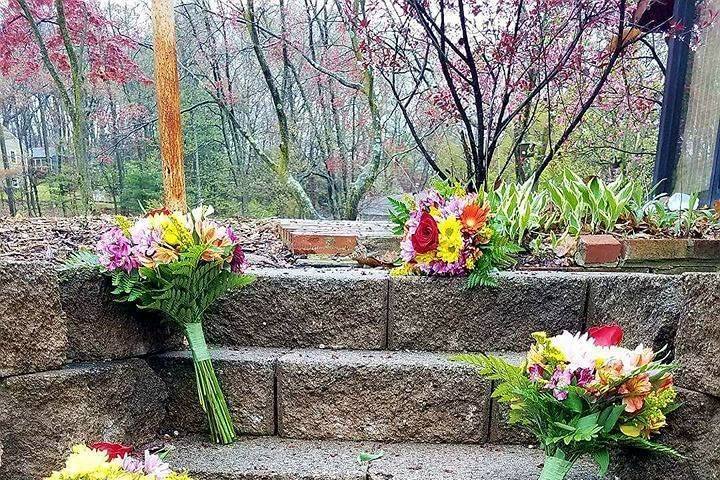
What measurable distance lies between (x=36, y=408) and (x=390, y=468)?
776 mm

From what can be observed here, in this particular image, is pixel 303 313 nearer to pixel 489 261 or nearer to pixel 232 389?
pixel 232 389

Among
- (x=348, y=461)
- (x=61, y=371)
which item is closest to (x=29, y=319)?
(x=61, y=371)

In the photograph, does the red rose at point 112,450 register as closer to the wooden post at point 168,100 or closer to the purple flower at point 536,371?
the purple flower at point 536,371

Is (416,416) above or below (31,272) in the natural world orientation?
below

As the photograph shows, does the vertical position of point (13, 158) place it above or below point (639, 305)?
above

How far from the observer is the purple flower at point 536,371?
956mm

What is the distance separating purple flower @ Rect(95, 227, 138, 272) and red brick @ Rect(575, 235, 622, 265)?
4.15ft

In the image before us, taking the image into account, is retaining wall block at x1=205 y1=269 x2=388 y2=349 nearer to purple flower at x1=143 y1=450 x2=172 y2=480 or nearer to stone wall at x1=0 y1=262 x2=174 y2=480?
stone wall at x1=0 y1=262 x2=174 y2=480

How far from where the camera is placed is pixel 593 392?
91 centimetres

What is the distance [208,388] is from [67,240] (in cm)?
105

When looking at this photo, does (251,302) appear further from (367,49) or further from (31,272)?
(367,49)

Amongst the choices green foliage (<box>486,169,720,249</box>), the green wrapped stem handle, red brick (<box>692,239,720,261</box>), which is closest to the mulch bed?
the green wrapped stem handle

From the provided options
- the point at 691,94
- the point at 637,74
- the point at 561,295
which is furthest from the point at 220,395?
the point at 637,74

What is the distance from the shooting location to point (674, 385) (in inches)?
41.4
